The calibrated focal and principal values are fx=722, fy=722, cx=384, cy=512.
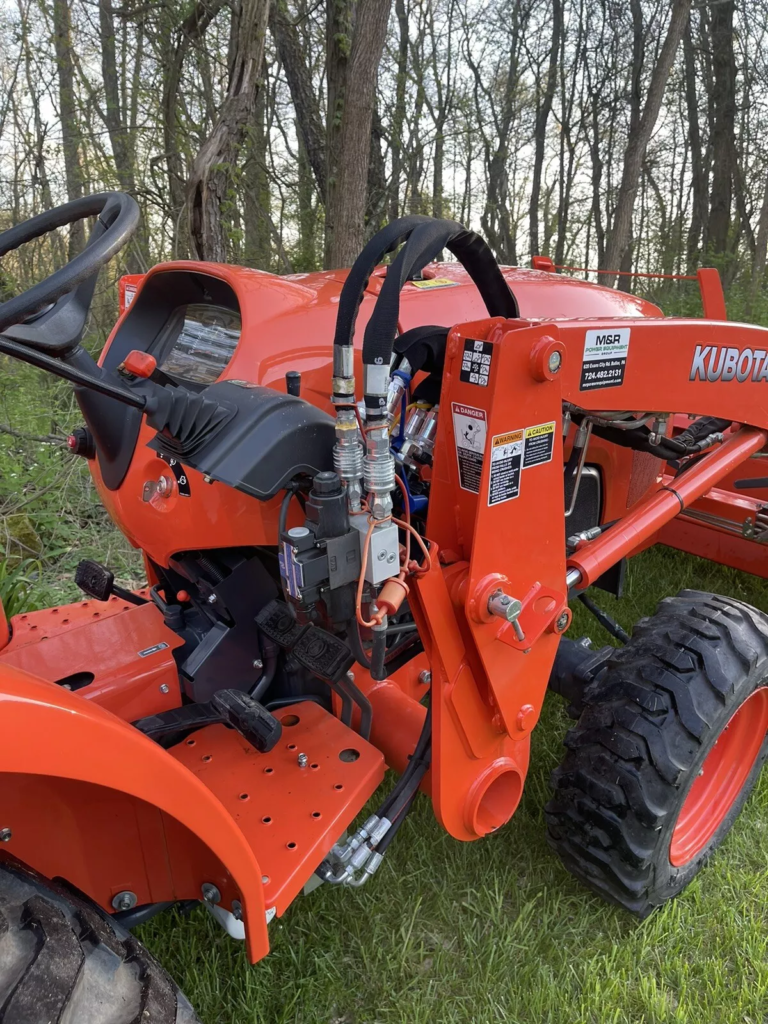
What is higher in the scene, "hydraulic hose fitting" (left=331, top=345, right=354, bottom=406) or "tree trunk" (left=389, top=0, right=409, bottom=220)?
"tree trunk" (left=389, top=0, right=409, bottom=220)

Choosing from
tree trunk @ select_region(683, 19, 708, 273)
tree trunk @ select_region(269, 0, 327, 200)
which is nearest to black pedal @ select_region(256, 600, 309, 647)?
tree trunk @ select_region(269, 0, 327, 200)

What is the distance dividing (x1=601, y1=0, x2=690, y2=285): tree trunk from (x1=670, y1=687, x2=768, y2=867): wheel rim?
7884 mm

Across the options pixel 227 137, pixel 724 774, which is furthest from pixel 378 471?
pixel 227 137

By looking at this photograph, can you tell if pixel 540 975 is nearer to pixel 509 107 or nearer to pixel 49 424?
pixel 49 424

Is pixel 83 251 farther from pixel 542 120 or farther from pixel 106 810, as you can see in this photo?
pixel 542 120

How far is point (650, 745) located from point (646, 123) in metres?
8.39

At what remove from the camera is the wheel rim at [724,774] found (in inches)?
81.7

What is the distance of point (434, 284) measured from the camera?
6.81 feet

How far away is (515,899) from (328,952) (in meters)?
0.54

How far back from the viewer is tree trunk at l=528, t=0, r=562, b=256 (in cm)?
1553

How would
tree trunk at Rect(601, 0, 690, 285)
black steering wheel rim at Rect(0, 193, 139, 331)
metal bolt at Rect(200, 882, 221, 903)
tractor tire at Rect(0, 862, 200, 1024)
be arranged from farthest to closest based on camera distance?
tree trunk at Rect(601, 0, 690, 285) → metal bolt at Rect(200, 882, 221, 903) → black steering wheel rim at Rect(0, 193, 139, 331) → tractor tire at Rect(0, 862, 200, 1024)

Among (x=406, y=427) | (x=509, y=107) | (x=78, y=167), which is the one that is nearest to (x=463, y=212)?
(x=509, y=107)

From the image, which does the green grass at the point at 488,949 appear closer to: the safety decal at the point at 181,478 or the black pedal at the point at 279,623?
the black pedal at the point at 279,623

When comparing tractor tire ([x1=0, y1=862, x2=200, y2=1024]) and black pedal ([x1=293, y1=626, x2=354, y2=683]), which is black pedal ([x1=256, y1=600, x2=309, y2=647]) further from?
tractor tire ([x1=0, y1=862, x2=200, y2=1024])
